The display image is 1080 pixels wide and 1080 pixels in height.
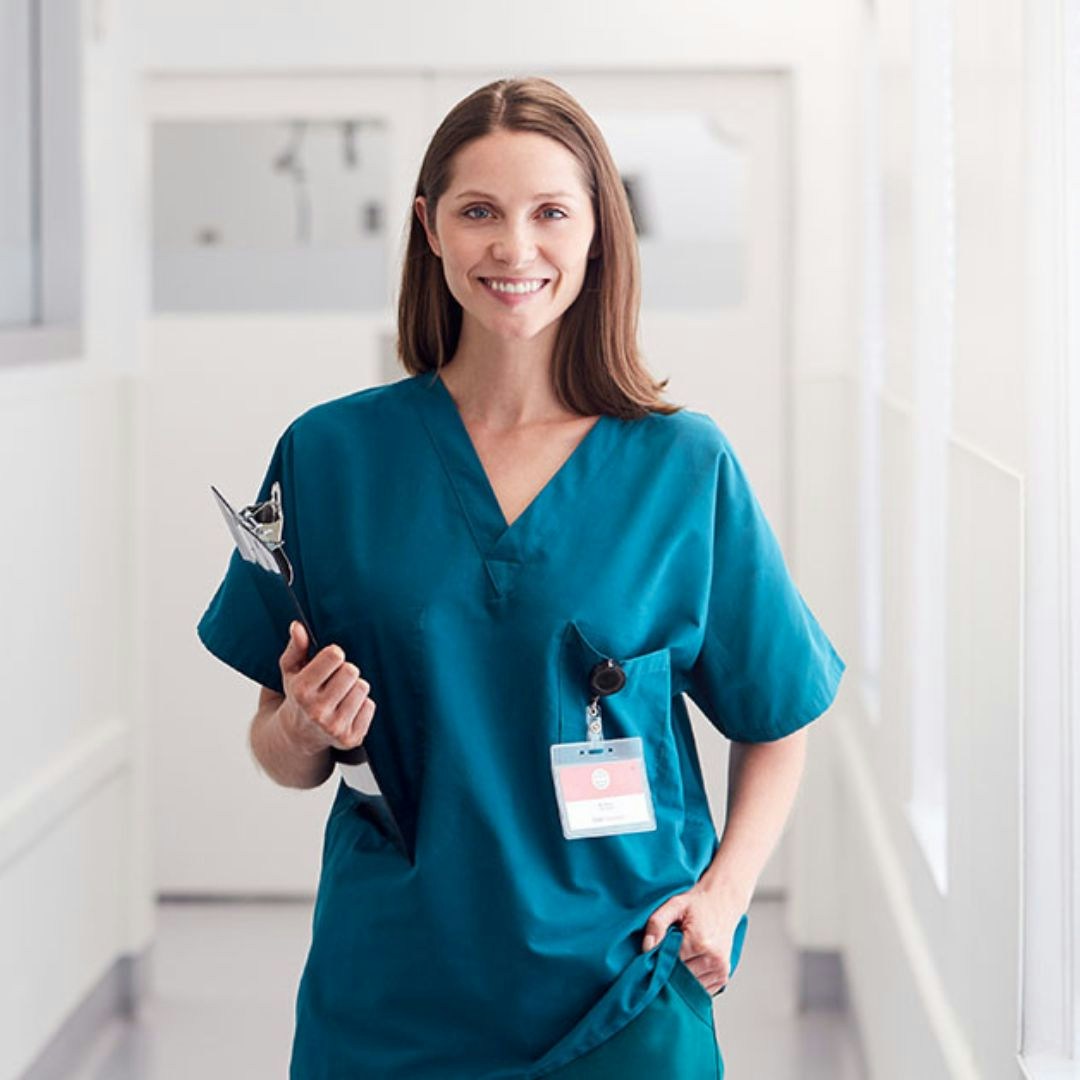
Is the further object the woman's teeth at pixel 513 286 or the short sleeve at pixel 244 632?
the short sleeve at pixel 244 632

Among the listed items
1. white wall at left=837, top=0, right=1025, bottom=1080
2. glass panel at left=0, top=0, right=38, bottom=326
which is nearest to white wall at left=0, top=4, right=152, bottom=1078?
glass panel at left=0, top=0, right=38, bottom=326

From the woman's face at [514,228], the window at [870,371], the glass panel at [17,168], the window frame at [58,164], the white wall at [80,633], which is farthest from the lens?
the window at [870,371]

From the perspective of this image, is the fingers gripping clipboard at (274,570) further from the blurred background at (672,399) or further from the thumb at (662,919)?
the blurred background at (672,399)

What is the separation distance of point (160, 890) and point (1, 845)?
1750 millimetres

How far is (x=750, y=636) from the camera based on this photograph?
164 cm

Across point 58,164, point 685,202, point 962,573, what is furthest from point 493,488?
point 685,202

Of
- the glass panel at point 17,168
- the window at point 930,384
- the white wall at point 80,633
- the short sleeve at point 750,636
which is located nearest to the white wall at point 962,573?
the window at point 930,384

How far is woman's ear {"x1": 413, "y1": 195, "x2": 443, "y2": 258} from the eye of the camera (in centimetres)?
162

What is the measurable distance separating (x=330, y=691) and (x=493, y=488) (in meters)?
0.26

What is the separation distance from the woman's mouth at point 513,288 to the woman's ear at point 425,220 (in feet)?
0.28

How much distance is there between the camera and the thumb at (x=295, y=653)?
1.49 m

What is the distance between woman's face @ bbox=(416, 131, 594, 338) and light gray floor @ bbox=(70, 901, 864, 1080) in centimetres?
243

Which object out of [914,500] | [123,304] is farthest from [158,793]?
[914,500]

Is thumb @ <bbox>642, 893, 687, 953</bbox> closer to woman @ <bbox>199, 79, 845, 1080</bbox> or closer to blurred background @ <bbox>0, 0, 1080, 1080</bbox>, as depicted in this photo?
woman @ <bbox>199, 79, 845, 1080</bbox>
